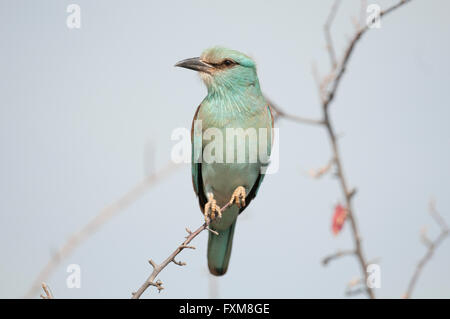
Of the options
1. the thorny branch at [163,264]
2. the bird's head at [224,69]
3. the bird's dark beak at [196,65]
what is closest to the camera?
the thorny branch at [163,264]

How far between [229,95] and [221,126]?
216 millimetres

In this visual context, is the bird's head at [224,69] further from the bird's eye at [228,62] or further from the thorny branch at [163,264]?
the thorny branch at [163,264]

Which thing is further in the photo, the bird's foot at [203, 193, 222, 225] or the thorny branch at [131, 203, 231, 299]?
the bird's foot at [203, 193, 222, 225]

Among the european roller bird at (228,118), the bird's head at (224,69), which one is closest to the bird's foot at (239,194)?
the european roller bird at (228,118)

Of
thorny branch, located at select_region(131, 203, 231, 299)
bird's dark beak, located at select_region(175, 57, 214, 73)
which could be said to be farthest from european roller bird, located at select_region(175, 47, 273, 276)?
thorny branch, located at select_region(131, 203, 231, 299)

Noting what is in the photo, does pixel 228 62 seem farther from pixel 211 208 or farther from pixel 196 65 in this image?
pixel 211 208

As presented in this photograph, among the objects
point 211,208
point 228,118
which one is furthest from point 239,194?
point 228,118

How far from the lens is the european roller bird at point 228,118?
3443 mm

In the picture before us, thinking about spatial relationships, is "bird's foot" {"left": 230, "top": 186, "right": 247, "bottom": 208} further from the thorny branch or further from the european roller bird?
the thorny branch

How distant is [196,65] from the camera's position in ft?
11.0

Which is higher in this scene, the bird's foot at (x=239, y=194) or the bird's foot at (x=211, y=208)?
the bird's foot at (x=239, y=194)

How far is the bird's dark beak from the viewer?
129 inches

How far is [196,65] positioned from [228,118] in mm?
379
